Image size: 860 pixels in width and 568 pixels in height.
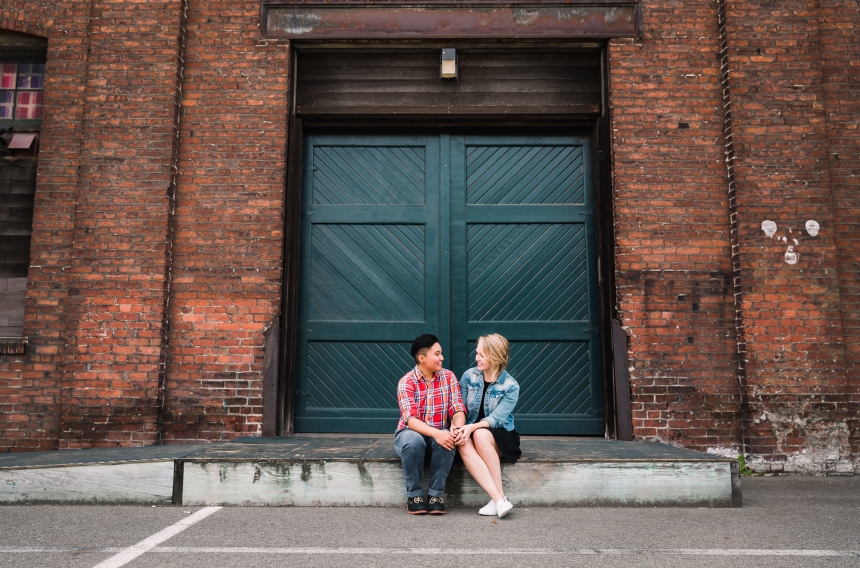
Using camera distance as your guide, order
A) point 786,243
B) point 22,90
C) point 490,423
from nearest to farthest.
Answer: point 490,423
point 786,243
point 22,90

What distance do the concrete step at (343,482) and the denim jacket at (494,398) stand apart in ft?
1.19

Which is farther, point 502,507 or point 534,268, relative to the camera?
point 534,268

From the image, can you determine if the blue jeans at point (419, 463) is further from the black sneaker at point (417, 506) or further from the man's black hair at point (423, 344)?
the man's black hair at point (423, 344)

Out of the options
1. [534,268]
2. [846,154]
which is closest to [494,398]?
[534,268]

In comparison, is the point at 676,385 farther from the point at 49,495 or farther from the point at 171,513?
the point at 49,495

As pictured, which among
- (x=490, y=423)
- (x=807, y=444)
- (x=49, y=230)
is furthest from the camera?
(x=49, y=230)

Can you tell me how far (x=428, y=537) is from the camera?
3.90 metres

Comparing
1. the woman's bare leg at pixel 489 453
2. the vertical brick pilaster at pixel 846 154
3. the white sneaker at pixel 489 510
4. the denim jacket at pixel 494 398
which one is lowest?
the white sneaker at pixel 489 510

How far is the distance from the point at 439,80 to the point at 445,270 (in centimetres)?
213

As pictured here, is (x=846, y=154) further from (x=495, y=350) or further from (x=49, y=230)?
(x=49, y=230)

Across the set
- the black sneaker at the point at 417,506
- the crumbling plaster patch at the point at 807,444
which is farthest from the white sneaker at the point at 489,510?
the crumbling plaster patch at the point at 807,444

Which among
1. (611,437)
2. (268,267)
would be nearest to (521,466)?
(611,437)

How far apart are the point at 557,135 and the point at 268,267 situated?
3512 mm

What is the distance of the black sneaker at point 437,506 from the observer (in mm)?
4480
